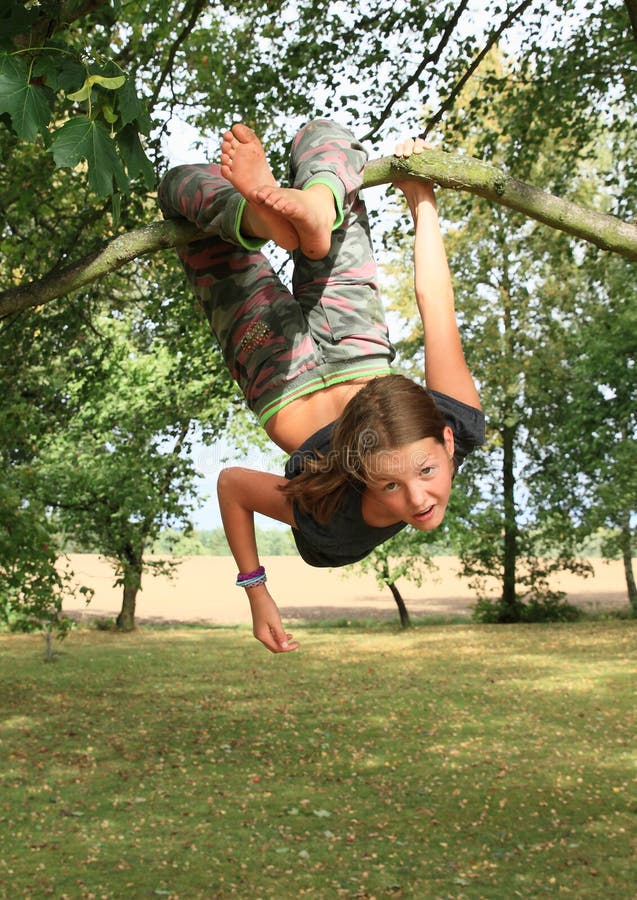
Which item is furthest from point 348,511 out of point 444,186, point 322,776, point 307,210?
point 322,776

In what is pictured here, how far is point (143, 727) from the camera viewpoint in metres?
11.3

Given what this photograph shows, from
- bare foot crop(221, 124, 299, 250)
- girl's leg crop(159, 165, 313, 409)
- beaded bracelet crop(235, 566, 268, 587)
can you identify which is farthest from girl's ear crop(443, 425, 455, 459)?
beaded bracelet crop(235, 566, 268, 587)

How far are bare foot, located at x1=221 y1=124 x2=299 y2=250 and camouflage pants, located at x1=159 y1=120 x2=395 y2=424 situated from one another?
0.14m

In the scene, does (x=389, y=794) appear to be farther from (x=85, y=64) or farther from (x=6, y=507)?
(x=85, y=64)

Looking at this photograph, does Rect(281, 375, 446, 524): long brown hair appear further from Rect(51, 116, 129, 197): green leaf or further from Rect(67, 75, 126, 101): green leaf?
Rect(67, 75, 126, 101): green leaf

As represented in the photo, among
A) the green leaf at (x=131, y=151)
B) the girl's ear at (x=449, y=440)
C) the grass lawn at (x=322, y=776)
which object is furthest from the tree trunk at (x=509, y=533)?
the green leaf at (x=131, y=151)

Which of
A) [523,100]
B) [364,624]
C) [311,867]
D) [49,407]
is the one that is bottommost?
[311,867]

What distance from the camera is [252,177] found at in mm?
2197

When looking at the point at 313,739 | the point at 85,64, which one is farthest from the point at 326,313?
the point at 313,739

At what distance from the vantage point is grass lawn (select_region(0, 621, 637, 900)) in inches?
261

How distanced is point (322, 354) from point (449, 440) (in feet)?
1.52

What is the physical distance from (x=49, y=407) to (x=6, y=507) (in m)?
5.41

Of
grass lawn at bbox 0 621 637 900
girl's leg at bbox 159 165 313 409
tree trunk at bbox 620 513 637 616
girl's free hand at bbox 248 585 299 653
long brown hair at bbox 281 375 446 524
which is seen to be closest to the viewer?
long brown hair at bbox 281 375 446 524

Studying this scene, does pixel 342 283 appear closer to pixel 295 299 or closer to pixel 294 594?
pixel 295 299
